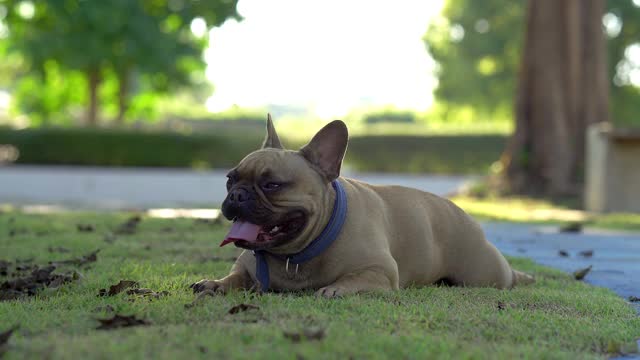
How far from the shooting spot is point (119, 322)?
4.02 metres

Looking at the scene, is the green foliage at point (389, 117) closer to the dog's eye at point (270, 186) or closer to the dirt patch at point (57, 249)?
the dirt patch at point (57, 249)

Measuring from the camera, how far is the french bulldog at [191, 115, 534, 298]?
195 inches

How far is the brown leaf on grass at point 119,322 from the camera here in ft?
13.1

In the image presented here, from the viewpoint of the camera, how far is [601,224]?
1241 centimetres

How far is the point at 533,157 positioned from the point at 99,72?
52.3 feet

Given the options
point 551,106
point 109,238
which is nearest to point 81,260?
point 109,238

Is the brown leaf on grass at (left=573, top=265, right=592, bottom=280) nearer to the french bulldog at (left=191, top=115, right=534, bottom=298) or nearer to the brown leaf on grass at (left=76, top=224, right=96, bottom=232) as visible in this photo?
the french bulldog at (left=191, top=115, right=534, bottom=298)

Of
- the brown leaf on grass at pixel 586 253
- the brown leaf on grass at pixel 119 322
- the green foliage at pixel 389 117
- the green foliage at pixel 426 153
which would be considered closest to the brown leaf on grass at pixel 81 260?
the brown leaf on grass at pixel 119 322

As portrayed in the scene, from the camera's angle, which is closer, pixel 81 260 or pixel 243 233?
pixel 243 233

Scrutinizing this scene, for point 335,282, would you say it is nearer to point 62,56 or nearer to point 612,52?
point 62,56

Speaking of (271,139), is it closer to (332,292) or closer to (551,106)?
(332,292)

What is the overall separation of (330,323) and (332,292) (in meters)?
0.85

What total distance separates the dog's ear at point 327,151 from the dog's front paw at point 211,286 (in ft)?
2.75

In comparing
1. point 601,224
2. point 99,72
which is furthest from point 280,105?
point 601,224
